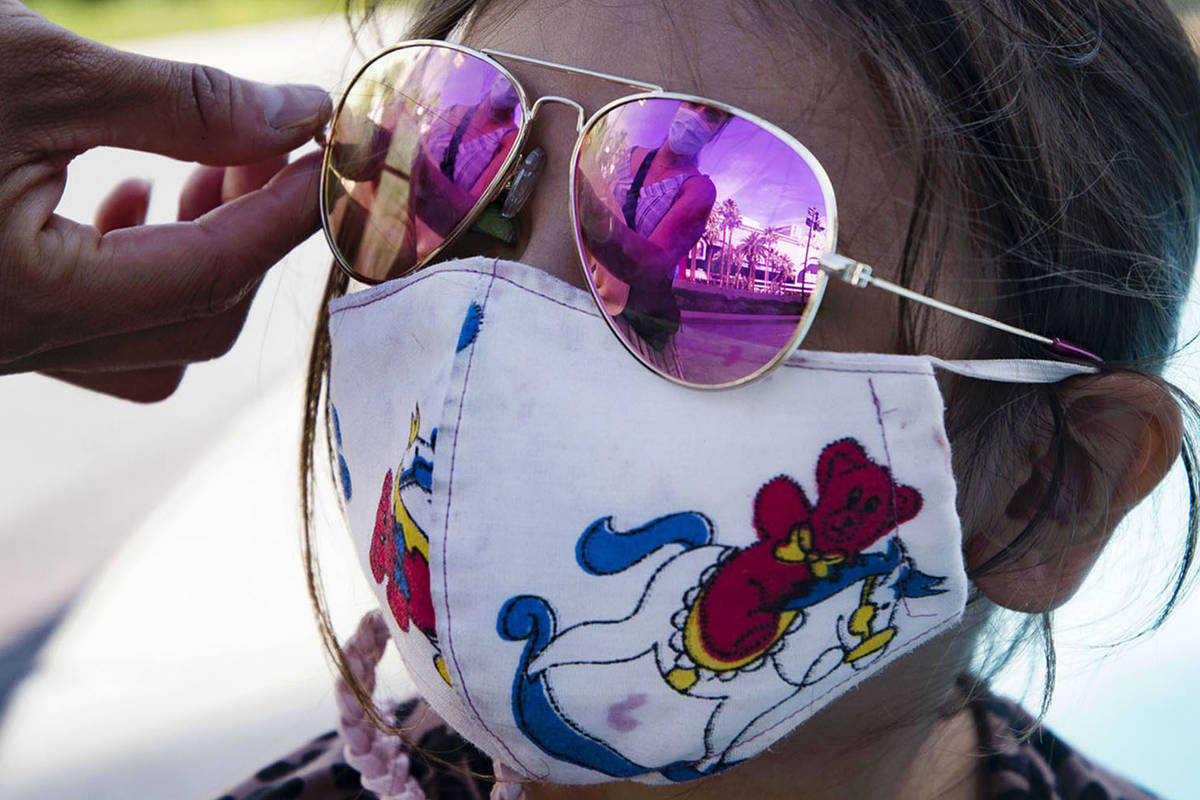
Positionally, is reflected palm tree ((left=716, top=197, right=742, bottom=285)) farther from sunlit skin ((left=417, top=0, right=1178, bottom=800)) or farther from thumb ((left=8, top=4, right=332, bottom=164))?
thumb ((left=8, top=4, right=332, bottom=164))

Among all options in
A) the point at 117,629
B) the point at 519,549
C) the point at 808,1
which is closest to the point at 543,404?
the point at 519,549

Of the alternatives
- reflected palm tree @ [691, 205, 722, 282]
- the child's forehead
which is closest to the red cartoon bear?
reflected palm tree @ [691, 205, 722, 282]

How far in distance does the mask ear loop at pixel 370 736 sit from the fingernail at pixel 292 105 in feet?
2.51

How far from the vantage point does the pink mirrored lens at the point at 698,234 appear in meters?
1.31

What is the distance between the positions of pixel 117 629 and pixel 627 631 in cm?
235

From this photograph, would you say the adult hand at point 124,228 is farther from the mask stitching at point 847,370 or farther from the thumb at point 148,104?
the mask stitching at point 847,370

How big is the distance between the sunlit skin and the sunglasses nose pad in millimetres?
10

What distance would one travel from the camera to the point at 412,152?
1568mm

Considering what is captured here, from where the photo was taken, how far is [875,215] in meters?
1.36

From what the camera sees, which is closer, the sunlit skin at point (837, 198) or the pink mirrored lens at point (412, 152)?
the sunlit skin at point (837, 198)

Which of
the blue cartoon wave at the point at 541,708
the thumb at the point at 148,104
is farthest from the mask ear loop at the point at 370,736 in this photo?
the thumb at the point at 148,104

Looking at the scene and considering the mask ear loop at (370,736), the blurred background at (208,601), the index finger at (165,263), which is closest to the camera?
the index finger at (165,263)

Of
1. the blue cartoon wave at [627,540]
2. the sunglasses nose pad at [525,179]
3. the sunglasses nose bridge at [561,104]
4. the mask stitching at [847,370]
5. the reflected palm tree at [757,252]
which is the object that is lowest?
the blue cartoon wave at [627,540]

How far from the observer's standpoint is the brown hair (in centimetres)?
139
